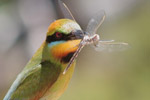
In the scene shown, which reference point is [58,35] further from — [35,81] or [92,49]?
[92,49]

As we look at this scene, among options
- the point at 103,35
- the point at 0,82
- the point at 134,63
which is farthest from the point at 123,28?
the point at 0,82

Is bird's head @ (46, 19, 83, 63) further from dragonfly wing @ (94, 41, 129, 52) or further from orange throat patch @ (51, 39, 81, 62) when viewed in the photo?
dragonfly wing @ (94, 41, 129, 52)

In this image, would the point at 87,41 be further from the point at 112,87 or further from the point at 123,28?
the point at 123,28

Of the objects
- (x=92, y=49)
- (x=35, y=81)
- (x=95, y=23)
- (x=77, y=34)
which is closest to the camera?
(x=77, y=34)

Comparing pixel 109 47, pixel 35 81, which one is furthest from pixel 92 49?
pixel 109 47

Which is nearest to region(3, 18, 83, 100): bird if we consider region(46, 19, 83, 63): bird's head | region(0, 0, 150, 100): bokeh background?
region(46, 19, 83, 63): bird's head

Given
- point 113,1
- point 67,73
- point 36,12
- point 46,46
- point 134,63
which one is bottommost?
point 134,63

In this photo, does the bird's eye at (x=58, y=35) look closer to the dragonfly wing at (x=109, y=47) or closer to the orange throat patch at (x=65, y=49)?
the orange throat patch at (x=65, y=49)
